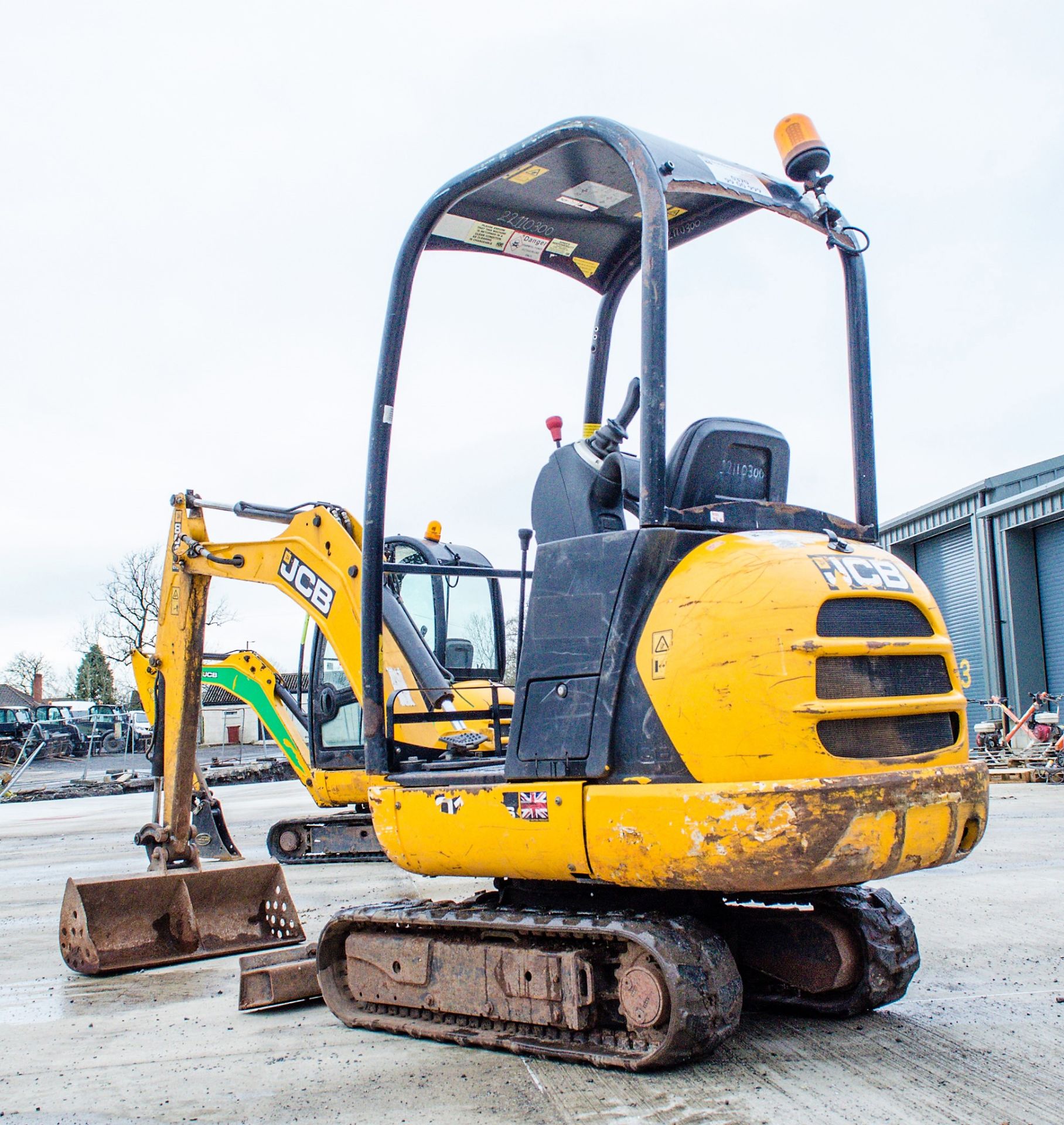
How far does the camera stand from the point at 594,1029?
3.47 metres

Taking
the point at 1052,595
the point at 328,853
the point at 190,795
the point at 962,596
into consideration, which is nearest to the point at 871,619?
the point at 190,795

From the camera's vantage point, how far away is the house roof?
2395 inches

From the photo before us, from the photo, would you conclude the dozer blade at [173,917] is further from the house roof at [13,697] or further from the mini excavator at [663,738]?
the house roof at [13,697]

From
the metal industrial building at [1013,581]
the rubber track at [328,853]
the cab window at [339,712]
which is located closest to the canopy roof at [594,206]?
the cab window at [339,712]

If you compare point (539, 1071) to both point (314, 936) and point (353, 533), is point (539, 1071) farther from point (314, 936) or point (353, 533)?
point (353, 533)

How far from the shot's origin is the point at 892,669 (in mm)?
3379

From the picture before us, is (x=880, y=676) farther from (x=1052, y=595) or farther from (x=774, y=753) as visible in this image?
(x=1052, y=595)

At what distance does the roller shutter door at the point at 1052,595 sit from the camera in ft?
65.7

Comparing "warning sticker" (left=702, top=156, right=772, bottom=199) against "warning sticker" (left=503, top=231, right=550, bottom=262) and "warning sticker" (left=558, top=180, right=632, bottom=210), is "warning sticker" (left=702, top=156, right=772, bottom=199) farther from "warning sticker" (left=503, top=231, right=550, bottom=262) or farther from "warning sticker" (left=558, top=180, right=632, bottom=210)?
"warning sticker" (left=503, top=231, right=550, bottom=262)

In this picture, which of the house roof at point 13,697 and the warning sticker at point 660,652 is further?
the house roof at point 13,697

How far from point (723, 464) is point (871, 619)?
74cm

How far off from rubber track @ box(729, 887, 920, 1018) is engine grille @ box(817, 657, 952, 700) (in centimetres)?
91

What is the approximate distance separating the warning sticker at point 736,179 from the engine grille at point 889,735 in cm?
196

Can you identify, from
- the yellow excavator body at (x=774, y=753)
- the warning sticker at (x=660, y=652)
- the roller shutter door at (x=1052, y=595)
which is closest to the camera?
the yellow excavator body at (x=774, y=753)
